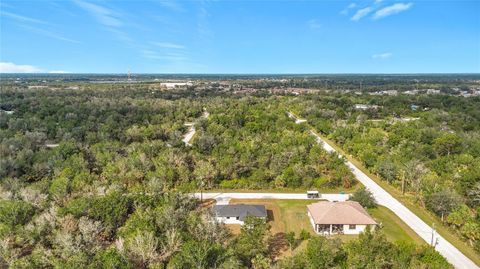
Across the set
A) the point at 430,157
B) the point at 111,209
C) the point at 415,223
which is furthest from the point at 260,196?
the point at 430,157

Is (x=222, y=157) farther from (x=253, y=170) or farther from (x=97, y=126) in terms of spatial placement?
(x=97, y=126)

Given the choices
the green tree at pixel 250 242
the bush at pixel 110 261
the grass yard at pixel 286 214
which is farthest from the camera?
the grass yard at pixel 286 214

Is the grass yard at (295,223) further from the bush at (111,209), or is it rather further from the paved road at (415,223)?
the bush at (111,209)

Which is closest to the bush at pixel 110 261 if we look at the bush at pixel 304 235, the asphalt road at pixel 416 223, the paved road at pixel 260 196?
the bush at pixel 304 235

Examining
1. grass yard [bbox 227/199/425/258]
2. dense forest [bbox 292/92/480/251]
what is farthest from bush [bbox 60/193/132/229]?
dense forest [bbox 292/92/480/251]

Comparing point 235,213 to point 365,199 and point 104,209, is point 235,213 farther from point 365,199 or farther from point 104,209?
point 365,199

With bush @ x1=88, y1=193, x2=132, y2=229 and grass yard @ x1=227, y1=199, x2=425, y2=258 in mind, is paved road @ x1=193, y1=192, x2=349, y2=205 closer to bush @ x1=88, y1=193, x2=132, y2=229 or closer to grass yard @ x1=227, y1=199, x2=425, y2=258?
grass yard @ x1=227, y1=199, x2=425, y2=258

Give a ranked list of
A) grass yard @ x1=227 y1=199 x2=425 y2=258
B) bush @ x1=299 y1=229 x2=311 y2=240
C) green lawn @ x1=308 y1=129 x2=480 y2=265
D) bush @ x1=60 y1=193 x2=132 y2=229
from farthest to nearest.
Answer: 1. grass yard @ x1=227 y1=199 x2=425 y2=258
2. bush @ x1=299 y1=229 x2=311 y2=240
3. bush @ x1=60 y1=193 x2=132 y2=229
4. green lawn @ x1=308 y1=129 x2=480 y2=265
